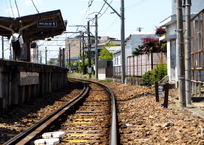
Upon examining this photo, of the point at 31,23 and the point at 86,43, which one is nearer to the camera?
the point at 31,23

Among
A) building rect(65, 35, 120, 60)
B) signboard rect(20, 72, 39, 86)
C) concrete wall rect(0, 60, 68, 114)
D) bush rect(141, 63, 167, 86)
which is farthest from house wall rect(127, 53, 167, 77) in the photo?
building rect(65, 35, 120, 60)

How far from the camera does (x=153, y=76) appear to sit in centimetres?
2409

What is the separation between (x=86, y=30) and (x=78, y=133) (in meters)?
41.9

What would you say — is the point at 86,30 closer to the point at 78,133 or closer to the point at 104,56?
the point at 104,56

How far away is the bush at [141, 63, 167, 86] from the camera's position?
24047 mm

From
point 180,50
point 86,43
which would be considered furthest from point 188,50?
point 86,43

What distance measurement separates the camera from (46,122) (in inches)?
307

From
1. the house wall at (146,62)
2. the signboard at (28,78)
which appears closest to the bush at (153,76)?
the house wall at (146,62)

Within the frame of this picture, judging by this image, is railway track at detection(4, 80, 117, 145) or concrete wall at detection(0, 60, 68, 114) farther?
concrete wall at detection(0, 60, 68, 114)

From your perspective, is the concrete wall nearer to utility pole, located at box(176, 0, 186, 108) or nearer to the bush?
utility pole, located at box(176, 0, 186, 108)

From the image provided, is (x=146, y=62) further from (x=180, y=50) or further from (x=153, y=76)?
(x=180, y=50)

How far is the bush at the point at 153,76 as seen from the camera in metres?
24.0

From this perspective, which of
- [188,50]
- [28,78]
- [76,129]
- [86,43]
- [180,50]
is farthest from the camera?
[86,43]

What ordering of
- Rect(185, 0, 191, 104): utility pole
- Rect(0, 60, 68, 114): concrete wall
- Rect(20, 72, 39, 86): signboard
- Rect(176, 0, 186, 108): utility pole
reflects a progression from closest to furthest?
Rect(0, 60, 68, 114): concrete wall
Rect(176, 0, 186, 108): utility pole
Rect(185, 0, 191, 104): utility pole
Rect(20, 72, 39, 86): signboard
